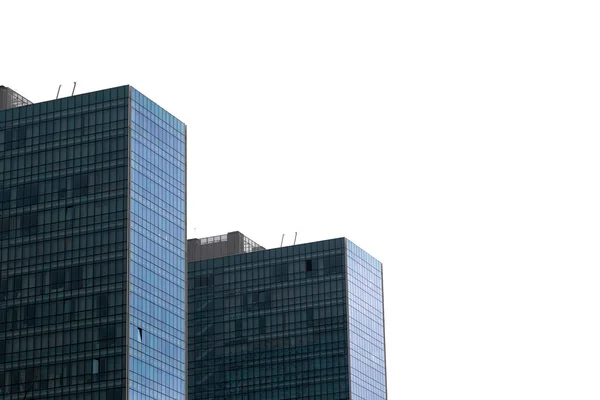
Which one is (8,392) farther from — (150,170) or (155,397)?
(150,170)

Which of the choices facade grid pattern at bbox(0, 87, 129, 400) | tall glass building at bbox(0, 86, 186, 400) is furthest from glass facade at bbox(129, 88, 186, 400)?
facade grid pattern at bbox(0, 87, 129, 400)

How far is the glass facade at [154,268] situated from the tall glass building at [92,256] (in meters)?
0.17

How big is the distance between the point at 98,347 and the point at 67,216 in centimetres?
1877

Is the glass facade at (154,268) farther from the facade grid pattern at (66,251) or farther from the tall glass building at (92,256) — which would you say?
the facade grid pattern at (66,251)

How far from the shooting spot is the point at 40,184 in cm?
19625

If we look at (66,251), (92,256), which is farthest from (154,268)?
(66,251)

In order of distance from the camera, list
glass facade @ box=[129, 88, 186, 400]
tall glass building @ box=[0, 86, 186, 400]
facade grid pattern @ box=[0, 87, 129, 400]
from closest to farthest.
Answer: tall glass building @ box=[0, 86, 186, 400] < facade grid pattern @ box=[0, 87, 129, 400] < glass facade @ box=[129, 88, 186, 400]

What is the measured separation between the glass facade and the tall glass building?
17 centimetres

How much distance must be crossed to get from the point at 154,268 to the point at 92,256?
817 cm

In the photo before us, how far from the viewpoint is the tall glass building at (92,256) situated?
609 ft

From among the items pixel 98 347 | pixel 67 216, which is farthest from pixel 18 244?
pixel 98 347

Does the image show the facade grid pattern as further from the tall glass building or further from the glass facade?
the glass facade

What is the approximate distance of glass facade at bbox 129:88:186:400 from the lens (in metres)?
186

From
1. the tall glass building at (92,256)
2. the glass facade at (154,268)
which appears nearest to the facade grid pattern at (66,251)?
the tall glass building at (92,256)
